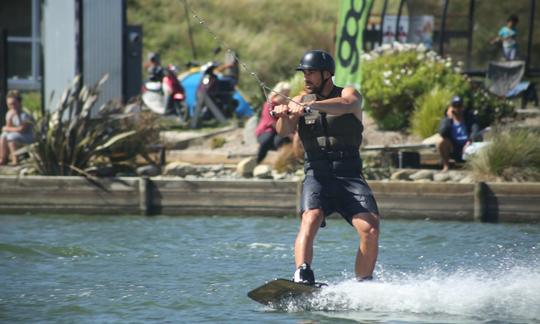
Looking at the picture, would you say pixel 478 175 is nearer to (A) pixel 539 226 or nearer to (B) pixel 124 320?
(A) pixel 539 226

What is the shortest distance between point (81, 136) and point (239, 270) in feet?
17.3

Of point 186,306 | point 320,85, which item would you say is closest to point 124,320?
point 186,306

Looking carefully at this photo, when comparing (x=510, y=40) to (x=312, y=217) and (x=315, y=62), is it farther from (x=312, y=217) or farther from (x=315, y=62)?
(x=312, y=217)

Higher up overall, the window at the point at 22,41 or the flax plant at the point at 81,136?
the window at the point at 22,41

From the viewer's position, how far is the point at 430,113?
1862 centimetres

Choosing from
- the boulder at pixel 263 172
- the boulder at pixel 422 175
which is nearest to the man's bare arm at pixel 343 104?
the boulder at pixel 422 175

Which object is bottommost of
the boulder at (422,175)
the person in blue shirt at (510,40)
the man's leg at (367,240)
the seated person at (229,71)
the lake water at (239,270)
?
the lake water at (239,270)

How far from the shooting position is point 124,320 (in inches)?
368

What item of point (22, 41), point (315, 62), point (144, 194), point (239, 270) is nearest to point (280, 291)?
point (315, 62)

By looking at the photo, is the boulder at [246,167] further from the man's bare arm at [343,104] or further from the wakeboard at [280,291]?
the man's bare arm at [343,104]

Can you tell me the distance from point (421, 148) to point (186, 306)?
8.42 meters

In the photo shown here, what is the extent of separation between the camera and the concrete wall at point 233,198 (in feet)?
48.4

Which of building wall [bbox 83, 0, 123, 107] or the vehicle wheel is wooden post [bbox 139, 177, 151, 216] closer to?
building wall [bbox 83, 0, 123, 107]

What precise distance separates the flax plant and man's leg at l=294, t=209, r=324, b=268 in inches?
281
